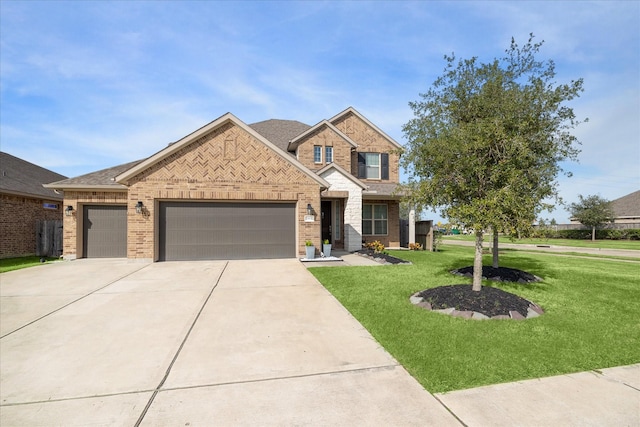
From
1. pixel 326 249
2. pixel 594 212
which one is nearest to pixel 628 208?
pixel 594 212

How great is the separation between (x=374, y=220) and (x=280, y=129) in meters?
10.2

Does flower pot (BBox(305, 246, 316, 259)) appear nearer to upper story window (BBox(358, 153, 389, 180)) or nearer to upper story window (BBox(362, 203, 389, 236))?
upper story window (BBox(362, 203, 389, 236))

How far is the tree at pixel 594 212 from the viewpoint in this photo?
1298 inches

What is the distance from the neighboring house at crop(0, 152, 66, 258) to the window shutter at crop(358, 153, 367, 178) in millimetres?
17536

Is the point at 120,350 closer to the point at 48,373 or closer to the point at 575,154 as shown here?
the point at 48,373

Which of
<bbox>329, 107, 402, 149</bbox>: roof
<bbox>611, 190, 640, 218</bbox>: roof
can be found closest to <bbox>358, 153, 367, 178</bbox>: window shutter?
<bbox>329, 107, 402, 149</bbox>: roof

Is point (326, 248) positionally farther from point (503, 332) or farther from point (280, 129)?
point (280, 129)

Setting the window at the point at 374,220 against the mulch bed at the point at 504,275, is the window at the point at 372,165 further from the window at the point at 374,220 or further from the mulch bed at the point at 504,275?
the mulch bed at the point at 504,275

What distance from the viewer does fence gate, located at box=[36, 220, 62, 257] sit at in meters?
15.1

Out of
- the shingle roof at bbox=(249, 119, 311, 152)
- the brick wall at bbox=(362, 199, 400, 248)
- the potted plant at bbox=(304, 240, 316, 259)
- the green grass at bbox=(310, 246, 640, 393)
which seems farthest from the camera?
the shingle roof at bbox=(249, 119, 311, 152)

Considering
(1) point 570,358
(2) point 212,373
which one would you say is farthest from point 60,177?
(1) point 570,358

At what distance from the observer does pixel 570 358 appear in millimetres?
4156

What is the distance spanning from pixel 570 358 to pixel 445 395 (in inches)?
87.0

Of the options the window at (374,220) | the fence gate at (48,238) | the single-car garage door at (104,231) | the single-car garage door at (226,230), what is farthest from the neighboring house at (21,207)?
the window at (374,220)
